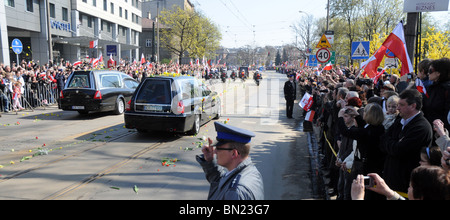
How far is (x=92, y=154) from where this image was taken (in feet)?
24.7

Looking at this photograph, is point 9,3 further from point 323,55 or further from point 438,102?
point 438,102

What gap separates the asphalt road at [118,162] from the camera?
542 cm

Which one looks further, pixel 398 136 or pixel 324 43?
pixel 324 43

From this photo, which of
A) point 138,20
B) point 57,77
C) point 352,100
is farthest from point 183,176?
point 138,20

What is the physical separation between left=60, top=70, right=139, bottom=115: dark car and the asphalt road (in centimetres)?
84

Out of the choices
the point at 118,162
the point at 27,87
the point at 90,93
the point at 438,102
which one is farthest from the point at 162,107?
the point at 27,87

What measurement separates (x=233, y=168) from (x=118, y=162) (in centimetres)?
500

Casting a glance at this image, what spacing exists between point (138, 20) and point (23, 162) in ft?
197

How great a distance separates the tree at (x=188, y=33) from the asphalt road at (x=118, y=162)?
163 ft

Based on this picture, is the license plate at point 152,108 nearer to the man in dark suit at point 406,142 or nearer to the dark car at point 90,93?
the dark car at point 90,93

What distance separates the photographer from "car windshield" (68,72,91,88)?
1291 centimetres

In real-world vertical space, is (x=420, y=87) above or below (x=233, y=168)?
above

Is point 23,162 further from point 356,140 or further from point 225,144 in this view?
point 356,140

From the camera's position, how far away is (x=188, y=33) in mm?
60219
